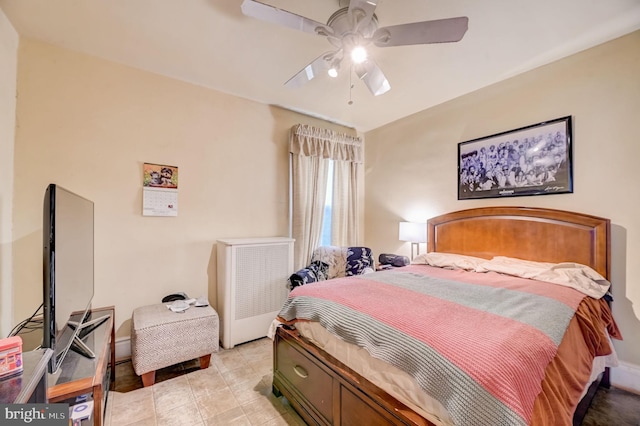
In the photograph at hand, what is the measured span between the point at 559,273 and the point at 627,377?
2.87ft

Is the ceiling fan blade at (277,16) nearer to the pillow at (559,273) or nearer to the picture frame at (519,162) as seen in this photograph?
the picture frame at (519,162)

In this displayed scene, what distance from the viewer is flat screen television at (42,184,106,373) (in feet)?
3.56

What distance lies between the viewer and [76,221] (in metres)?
1.50

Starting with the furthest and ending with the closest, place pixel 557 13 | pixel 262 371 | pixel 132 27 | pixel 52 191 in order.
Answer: pixel 262 371, pixel 132 27, pixel 557 13, pixel 52 191

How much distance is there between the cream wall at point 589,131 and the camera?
1962 mm

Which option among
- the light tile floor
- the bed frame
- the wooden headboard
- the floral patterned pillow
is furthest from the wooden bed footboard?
the wooden headboard

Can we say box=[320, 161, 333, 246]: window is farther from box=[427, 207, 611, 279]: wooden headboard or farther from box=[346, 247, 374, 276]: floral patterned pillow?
box=[427, 207, 611, 279]: wooden headboard

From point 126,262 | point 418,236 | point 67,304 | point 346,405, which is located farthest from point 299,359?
point 418,236

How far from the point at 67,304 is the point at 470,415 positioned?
1.80 meters

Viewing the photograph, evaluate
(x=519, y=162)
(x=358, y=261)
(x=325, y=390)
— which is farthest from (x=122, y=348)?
(x=519, y=162)

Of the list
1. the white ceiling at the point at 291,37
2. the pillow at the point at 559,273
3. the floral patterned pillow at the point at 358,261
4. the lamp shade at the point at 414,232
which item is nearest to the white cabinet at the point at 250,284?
the floral patterned pillow at the point at 358,261

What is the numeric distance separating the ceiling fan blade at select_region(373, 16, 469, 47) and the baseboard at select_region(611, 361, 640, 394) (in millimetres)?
2640

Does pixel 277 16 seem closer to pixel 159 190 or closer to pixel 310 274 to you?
pixel 159 190

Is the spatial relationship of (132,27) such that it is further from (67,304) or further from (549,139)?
(549,139)
